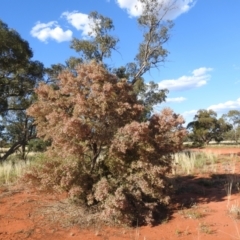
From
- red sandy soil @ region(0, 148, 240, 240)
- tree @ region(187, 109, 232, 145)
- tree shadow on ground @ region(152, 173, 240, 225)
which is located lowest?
red sandy soil @ region(0, 148, 240, 240)

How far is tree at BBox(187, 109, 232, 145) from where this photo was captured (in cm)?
3762

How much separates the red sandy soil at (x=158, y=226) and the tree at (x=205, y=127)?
28.9 meters

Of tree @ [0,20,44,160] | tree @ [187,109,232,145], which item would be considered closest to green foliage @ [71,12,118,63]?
tree @ [0,20,44,160]

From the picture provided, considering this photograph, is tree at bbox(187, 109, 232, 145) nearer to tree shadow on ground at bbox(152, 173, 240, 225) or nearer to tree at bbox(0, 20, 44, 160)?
tree at bbox(0, 20, 44, 160)

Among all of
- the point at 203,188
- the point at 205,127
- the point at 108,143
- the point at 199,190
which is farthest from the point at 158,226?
the point at 205,127

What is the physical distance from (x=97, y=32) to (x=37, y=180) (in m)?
15.6

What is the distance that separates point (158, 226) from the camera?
722cm

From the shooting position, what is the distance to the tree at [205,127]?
37625 mm

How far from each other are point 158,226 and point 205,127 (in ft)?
111

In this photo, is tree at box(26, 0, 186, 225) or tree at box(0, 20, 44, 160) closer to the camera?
tree at box(26, 0, 186, 225)

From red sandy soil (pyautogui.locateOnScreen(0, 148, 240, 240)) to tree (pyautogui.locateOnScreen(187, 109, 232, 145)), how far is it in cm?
2890

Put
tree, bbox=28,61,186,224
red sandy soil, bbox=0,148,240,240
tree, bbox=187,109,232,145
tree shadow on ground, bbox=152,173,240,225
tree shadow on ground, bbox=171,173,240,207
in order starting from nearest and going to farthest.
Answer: red sandy soil, bbox=0,148,240,240
tree, bbox=28,61,186,224
tree shadow on ground, bbox=152,173,240,225
tree shadow on ground, bbox=171,173,240,207
tree, bbox=187,109,232,145

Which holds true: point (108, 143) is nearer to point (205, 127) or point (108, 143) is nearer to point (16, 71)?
point (16, 71)

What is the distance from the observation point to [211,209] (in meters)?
7.80
